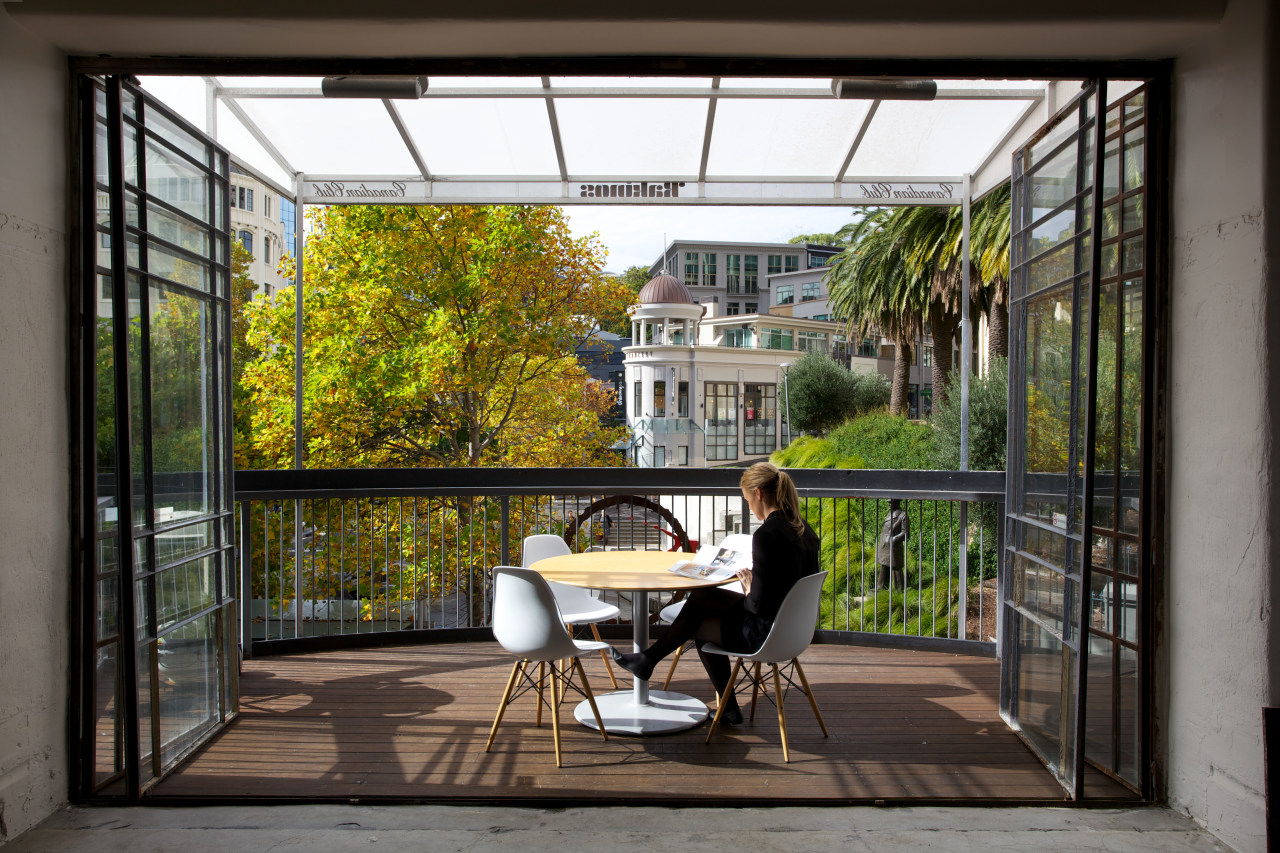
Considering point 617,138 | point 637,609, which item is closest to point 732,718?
point 637,609

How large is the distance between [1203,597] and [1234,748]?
1.65 ft

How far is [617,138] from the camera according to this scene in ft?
19.5

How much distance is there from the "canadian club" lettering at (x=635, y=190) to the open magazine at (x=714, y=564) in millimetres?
2829

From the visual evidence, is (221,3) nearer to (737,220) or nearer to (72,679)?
(72,679)

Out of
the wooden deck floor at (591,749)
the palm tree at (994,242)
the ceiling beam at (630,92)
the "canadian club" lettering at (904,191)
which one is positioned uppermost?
the palm tree at (994,242)

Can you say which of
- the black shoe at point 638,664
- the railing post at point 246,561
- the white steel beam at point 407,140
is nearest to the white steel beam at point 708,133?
the white steel beam at point 407,140

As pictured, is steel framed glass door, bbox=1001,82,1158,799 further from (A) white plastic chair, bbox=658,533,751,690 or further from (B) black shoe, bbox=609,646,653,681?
(B) black shoe, bbox=609,646,653,681

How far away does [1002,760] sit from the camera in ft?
12.6

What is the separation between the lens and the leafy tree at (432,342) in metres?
15.5

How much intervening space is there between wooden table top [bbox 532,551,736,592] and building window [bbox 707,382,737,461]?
31.6 metres

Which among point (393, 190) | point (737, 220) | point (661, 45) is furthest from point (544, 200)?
point (737, 220)

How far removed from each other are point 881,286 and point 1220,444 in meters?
17.6

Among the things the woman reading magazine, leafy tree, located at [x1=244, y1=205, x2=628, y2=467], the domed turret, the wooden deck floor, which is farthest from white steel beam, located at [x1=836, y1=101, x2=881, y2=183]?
the domed turret

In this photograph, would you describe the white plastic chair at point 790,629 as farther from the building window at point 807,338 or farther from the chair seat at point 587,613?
the building window at point 807,338
